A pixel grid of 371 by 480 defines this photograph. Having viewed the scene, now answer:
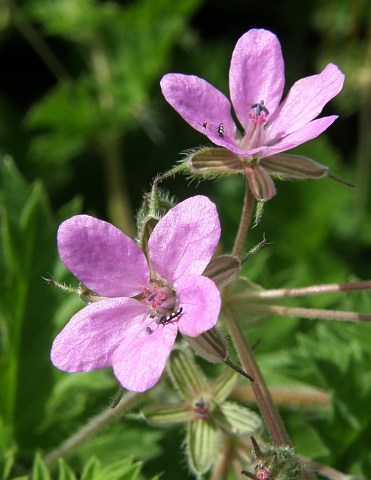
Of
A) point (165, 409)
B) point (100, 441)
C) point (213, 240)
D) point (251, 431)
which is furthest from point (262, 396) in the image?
point (100, 441)

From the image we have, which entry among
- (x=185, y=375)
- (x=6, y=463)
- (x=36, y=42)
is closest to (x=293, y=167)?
(x=185, y=375)

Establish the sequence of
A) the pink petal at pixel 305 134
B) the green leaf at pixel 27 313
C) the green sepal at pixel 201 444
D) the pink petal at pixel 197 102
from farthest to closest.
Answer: the green leaf at pixel 27 313 → the green sepal at pixel 201 444 → the pink petal at pixel 197 102 → the pink petal at pixel 305 134

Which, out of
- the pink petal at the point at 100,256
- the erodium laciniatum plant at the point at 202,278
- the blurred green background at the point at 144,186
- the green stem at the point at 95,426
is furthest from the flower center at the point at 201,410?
the blurred green background at the point at 144,186

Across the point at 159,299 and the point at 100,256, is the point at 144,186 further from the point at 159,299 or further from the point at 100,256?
the point at 100,256

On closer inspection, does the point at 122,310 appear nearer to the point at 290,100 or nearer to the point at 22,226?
the point at 290,100

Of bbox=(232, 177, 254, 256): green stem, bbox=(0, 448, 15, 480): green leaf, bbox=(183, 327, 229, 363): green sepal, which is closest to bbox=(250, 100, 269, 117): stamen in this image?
bbox=(232, 177, 254, 256): green stem

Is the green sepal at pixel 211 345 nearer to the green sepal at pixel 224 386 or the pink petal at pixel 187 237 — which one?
the pink petal at pixel 187 237
